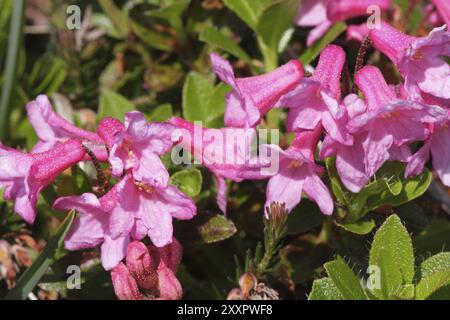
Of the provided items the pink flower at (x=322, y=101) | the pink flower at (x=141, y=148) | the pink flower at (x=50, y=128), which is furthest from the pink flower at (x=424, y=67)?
the pink flower at (x=50, y=128)

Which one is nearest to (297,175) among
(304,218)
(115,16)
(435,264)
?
(304,218)

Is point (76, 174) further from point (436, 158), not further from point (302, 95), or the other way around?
point (436, 158)

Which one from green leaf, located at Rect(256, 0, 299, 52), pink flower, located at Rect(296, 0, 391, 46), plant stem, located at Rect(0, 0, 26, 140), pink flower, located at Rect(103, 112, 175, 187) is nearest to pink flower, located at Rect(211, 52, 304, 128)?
pink flower, located at Rect(103, 112, 175, 187)

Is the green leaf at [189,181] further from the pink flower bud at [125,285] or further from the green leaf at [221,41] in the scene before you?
the green leaf at [221,41]

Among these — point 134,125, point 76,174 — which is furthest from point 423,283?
point 76,174

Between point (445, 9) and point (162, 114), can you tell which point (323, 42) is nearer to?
point (445, 9)
